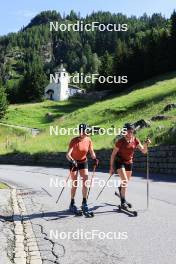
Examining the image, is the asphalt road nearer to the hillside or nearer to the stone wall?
the stone wall

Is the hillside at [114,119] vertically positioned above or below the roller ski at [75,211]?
above

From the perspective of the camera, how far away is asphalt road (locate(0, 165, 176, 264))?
→ 7.79 meters

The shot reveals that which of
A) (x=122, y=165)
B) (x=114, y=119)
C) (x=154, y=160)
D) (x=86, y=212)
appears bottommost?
(x=86, y=212)

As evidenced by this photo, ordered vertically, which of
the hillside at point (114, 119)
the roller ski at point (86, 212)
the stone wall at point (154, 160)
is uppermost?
the hillside at point (114, 119)

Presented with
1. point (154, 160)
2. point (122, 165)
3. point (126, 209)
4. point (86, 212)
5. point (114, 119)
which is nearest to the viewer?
point (86, 212)

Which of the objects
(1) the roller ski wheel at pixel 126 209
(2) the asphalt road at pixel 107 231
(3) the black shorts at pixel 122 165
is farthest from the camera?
(3) the black shorts at pixel 122 165

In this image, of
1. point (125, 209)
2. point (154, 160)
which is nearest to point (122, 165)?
point (125, 209)

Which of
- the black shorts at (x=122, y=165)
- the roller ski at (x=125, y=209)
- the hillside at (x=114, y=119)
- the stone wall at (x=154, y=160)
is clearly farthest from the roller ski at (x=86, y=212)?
the hillside at (x=114, y=119)

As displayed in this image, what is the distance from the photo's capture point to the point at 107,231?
9.59 m

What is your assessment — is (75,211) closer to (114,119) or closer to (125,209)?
(125,209)

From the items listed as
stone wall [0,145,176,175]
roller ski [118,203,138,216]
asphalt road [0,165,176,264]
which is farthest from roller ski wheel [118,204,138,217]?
stone wall [0,145,176,175]

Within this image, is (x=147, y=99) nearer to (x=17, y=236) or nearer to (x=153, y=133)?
(x=153, y=133)

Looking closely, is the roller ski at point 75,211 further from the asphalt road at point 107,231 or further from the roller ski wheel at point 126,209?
the roller ski wheel at point 126,209

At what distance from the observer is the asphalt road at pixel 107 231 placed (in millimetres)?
7793
